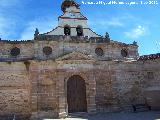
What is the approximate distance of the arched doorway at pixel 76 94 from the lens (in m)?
20.4

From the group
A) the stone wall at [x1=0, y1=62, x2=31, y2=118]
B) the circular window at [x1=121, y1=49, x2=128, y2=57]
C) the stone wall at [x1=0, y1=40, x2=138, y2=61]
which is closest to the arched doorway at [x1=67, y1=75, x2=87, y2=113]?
the stone wall at [x1=0, y1=40, x2=138, y2=61]

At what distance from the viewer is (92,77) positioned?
20875 mm

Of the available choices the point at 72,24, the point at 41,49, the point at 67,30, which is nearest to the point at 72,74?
the point at 41,49

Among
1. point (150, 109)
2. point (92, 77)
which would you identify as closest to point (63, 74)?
point (92, 77)

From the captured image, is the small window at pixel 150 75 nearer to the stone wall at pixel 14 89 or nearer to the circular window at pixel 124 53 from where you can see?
the circular window at pixel 124 53

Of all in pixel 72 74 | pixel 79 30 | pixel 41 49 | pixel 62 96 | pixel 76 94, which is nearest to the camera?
pixel 62 96

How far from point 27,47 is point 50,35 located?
2054 mm

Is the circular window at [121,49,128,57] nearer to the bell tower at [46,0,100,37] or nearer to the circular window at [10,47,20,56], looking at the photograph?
the bell tower at [46,0,100,37]

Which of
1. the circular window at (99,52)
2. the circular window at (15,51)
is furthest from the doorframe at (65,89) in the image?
the circular window at (15,51)

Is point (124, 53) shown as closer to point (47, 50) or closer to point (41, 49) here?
point (47, 50)

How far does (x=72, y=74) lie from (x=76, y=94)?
159cm

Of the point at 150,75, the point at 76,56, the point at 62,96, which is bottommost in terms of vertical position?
the point at 62,96

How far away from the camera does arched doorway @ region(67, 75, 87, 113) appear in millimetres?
20391

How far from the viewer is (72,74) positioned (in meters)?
20.6
